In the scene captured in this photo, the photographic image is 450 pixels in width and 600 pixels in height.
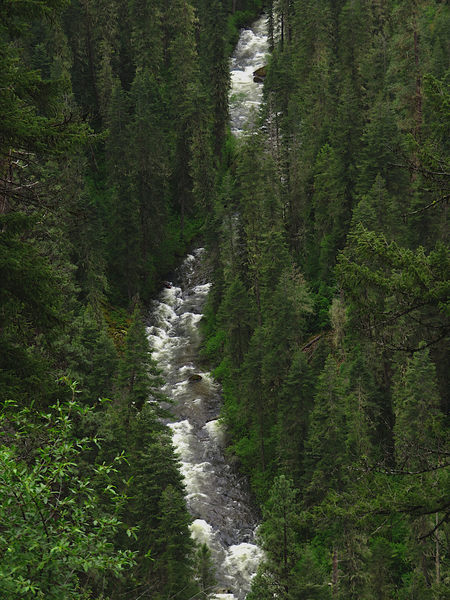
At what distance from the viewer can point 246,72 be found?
8362cm

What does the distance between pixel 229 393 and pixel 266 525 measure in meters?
21.1

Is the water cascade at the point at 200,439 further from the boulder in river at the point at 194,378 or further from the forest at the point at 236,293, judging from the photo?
the forest at the point at 236,293

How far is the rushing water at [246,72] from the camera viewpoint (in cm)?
7394

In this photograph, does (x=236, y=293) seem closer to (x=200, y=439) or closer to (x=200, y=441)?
(x=200, y=439)

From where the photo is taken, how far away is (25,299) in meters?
10.1

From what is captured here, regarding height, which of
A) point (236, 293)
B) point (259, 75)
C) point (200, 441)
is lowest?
point (200, 441)

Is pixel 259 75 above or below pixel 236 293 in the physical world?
above

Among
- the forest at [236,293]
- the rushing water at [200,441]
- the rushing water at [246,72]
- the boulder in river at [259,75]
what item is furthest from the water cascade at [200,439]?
the boulder in river at [259,75]

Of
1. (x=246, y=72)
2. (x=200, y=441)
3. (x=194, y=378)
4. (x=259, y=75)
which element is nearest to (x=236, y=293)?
(x=194, y=378)

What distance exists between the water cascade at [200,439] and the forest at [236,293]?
1172mm

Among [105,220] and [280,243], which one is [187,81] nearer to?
[105,220]

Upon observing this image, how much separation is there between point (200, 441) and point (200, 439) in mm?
155

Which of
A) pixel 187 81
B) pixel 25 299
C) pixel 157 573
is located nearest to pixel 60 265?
pixel 157 573

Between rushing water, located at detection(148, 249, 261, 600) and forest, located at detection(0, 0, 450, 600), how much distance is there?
1.18 meters
